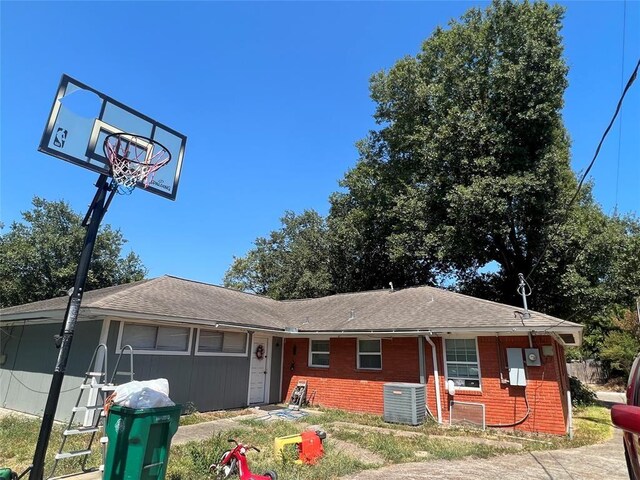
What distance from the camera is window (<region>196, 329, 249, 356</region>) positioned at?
12.2m

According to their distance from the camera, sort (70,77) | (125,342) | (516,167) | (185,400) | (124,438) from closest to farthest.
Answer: (124,438)
(70,77)
(125,342)
(185,400)
(516,167)

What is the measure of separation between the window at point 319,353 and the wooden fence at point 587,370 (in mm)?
21778

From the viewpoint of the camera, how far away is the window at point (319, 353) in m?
14.2

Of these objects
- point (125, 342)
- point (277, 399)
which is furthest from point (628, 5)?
point (277, 399)

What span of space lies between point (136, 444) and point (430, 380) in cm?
907

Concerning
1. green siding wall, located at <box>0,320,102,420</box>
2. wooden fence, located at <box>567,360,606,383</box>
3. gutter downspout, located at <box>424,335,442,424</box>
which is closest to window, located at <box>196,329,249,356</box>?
green siding wall, located at <box>0,320,102,420</box>

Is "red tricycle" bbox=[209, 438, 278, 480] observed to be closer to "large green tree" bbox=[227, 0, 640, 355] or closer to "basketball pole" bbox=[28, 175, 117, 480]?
"basketball pole" bbox=[28, 175, 117, 480]

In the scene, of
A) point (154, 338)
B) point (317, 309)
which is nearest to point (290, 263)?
point (317, 309)

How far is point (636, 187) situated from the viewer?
1177cm

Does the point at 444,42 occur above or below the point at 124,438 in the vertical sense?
above

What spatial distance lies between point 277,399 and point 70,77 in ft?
40.0

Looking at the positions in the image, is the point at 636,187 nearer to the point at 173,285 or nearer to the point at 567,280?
the point at 567,280

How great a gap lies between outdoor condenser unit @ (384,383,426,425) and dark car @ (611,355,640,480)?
34.0ft

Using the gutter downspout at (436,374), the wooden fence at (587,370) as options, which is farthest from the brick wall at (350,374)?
the wooden fence at (587,370)
